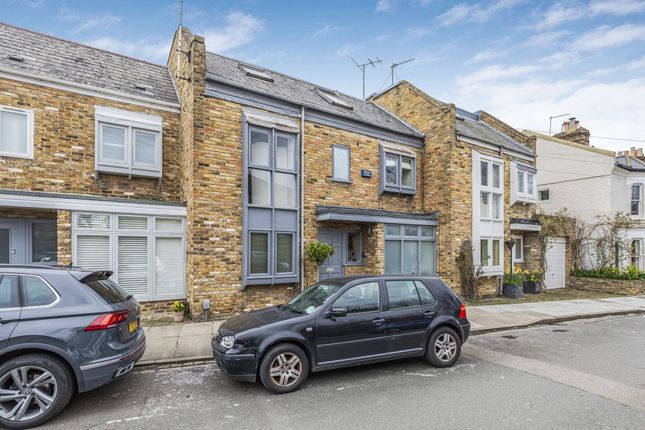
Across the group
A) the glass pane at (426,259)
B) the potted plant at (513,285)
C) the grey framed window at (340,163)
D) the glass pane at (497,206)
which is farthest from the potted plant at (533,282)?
the grey framed window at (340,163)

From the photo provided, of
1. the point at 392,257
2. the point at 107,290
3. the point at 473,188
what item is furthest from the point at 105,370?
the point at 473,188

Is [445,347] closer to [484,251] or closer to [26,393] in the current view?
[26,393]

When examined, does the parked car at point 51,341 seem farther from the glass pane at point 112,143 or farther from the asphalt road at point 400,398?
the glass pane at point 112,143

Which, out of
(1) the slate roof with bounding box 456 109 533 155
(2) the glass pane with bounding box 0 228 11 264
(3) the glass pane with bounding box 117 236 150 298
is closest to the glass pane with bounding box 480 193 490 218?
(1) the slate roof with bounding box 456 109 533 155

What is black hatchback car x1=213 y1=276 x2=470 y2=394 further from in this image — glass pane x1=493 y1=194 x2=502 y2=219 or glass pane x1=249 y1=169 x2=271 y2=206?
glass pane x1=493 y1=194 x2=502 y2=219

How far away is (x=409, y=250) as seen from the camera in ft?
38.3

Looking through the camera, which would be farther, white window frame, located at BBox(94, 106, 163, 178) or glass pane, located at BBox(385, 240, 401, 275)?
glass pane, located at BBox(385, 240, 401, 275)

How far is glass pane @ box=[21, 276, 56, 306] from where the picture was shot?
3.97m

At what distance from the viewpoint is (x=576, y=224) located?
1731cm

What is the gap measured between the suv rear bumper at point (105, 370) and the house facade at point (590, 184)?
19778mm

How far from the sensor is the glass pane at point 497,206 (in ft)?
44.9

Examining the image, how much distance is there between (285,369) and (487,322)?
242 inches

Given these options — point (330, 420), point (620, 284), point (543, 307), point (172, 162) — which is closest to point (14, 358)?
point (330, 420)

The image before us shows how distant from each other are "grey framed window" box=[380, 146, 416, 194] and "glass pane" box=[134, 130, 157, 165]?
6857 mm
